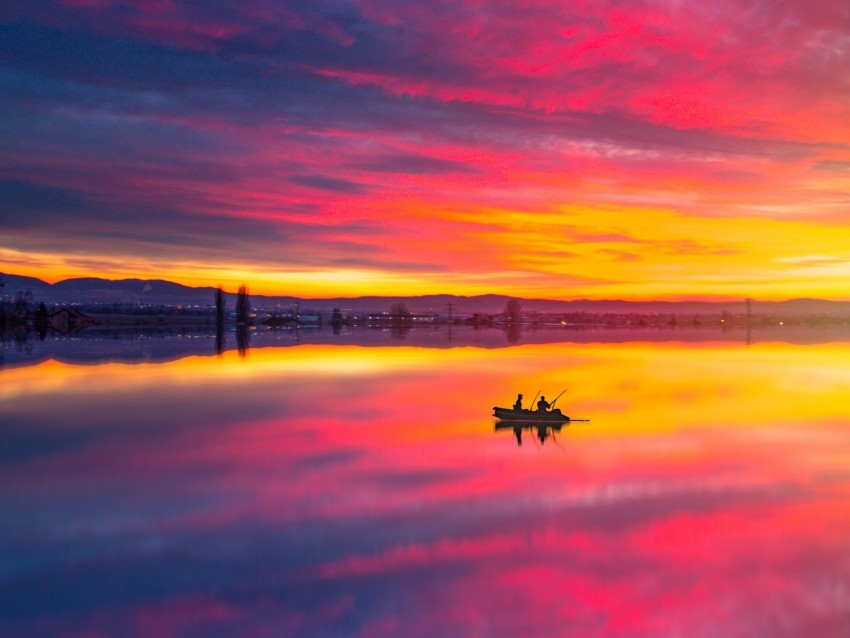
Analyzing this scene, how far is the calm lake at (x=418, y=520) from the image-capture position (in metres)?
7.04

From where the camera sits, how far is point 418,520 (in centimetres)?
979

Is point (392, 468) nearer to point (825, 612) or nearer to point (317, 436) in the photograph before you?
point (317, 436)

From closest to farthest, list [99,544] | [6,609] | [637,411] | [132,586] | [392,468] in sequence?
1. [6,609]
2. [132,586]
3. [99,544]
4. [392,468]
5. [637,411]

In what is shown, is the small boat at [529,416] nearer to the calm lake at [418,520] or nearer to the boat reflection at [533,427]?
the boat reflection at [533,427]

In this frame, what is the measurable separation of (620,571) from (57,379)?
25.0 m

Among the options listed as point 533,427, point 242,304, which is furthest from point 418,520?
point 242,304

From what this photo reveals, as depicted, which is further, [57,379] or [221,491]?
[57,379]

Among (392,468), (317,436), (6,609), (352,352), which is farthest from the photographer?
(352,352)

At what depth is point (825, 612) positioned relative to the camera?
704 cm

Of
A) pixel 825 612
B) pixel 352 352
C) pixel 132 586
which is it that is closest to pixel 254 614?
pixel 132 586

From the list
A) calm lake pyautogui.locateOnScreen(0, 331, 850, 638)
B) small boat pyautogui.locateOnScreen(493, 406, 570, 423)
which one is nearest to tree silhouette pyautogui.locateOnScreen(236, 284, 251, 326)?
calm lake pyautogui.locateOnScreen(0, 331, 850, 638)

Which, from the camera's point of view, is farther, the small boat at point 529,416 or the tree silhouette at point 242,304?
the tree silhouette at point 242,304

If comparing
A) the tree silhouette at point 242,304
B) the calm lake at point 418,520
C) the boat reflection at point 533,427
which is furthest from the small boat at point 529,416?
the tree silhouette at point 242,304

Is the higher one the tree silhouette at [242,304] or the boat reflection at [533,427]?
the tree silhouette at [242,304]
